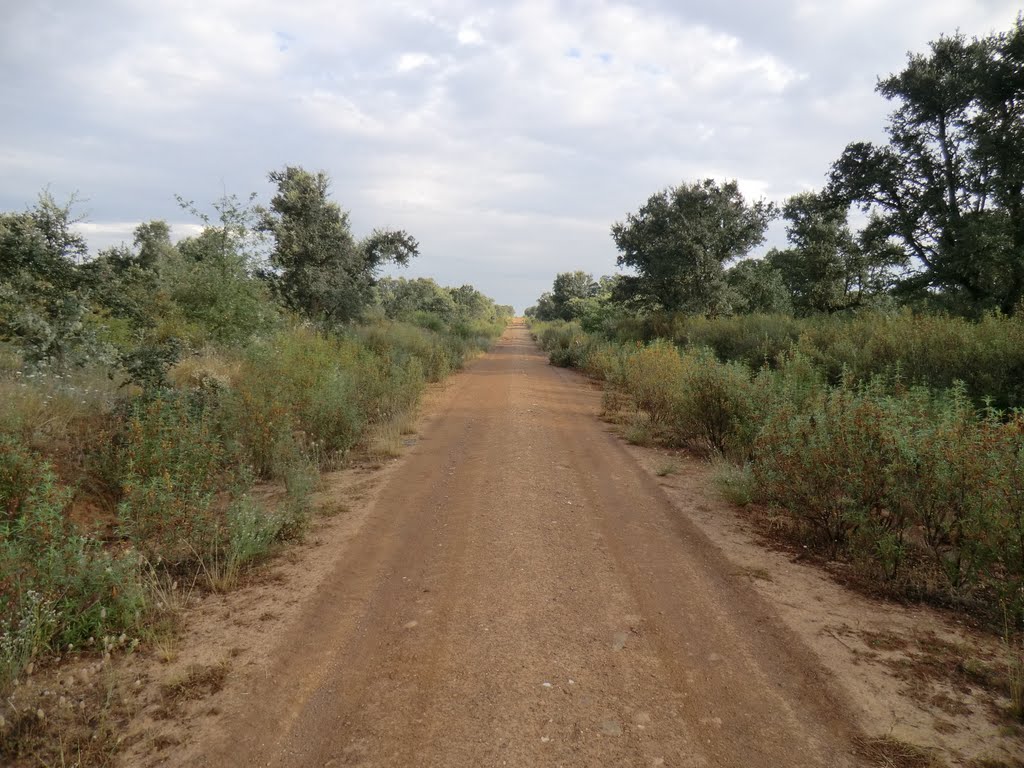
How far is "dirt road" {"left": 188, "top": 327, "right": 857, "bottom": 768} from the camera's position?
258cm

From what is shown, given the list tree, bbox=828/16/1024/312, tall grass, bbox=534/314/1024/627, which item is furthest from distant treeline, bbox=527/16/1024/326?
tall grass, bbox=534/314/1024/627

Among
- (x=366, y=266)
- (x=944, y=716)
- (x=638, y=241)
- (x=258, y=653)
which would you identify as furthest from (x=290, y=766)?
(x=638, y=241)

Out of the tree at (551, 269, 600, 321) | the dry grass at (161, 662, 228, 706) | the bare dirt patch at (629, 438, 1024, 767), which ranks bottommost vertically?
the dry grass at (161, 662, 228, 706)

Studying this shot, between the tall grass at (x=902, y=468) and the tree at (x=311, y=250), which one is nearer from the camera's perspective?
the tall grass at (x=902, y=468)

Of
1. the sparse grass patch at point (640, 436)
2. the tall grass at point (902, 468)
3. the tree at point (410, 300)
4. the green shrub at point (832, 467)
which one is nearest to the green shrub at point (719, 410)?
the tall grass at point (902, 468)

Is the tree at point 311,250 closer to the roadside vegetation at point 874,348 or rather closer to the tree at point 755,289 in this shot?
the roadside vegetation at point 874,348

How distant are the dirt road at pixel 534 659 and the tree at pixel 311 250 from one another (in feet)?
47.6

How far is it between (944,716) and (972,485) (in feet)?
5.70

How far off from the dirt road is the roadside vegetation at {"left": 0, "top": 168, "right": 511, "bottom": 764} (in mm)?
1063

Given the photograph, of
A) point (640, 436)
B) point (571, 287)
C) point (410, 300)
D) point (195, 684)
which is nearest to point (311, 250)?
point (640, 436)

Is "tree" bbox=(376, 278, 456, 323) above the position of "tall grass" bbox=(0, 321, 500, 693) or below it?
Result: above

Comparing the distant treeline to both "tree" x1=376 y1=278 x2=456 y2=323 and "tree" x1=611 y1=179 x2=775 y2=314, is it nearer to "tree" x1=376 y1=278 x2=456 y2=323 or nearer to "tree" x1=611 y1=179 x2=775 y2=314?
"tree" x1=611 y1=179 x2=775 y2=314

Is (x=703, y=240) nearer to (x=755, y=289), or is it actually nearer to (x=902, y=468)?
(x=755, y=289)

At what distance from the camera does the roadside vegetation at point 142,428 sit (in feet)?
11.3
